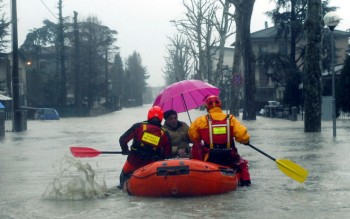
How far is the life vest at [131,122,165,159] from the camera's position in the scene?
1111 cm

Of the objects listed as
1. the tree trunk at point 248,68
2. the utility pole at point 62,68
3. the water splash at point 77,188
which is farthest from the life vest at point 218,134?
the utility pole at point 62,68

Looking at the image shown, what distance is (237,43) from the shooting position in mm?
51844

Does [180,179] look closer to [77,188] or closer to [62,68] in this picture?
[77,188]

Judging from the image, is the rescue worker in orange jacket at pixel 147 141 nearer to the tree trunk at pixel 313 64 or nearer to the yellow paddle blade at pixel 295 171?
the yellow paddle blade at pixel 295 171

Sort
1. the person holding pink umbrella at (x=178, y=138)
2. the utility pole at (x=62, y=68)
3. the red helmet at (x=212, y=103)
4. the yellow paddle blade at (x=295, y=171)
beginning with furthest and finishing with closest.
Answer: the utility pole at (x=62, y=68), the person holding pink umbrella at (x=178, y=138), the yellow paddle blade at (x=295, y=171), the red helmet at (x=212, y=103)

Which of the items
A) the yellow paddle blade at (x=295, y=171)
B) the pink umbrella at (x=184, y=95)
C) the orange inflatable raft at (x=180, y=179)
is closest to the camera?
the orange inflatable raft at (x=180, y=179)

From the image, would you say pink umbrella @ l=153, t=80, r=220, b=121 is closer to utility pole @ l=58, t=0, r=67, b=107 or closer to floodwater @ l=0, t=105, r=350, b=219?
floodwater @ l=0, t=105, r=350, b=219

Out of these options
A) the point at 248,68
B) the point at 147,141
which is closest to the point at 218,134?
the point at 147,141

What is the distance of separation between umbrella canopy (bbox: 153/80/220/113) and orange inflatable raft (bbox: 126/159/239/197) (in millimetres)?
2440

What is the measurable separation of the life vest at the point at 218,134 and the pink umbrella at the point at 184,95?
180 centimetres

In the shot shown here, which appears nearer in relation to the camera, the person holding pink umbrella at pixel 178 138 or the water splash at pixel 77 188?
the water splash at pixel 77 188

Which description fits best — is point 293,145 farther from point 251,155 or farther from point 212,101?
point 212,101

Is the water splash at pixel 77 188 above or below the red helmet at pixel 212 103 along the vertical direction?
below

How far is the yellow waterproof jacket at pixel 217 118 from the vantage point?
10.8 metres
